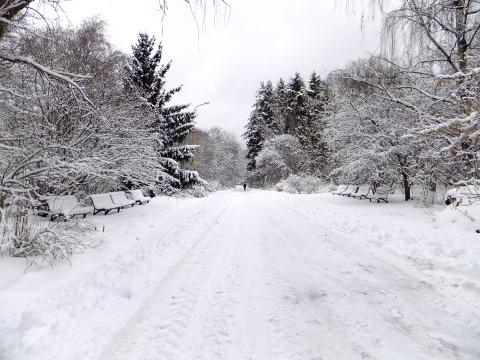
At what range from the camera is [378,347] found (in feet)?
7.42

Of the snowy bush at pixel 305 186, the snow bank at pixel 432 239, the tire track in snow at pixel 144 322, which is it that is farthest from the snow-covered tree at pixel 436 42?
the snowy bush at pixel 305 186

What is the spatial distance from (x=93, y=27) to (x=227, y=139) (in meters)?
45.0

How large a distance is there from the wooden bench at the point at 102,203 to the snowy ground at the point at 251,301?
14.0ft

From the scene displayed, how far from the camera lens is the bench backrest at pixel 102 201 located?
9.15 metres

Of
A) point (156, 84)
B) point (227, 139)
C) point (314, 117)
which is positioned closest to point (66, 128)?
point (156, 84)

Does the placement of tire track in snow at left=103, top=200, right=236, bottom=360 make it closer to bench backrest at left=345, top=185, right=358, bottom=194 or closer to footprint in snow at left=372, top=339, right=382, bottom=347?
footprint in snow at left=372, top=339, right=382, bottom=347

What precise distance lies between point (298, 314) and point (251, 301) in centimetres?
60

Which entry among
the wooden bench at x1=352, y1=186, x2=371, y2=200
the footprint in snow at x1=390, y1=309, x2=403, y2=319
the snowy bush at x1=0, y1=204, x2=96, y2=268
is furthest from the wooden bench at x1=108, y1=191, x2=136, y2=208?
the wooden bench at x1=352, y1=186, x2=371, y2=200

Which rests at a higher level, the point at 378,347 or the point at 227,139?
the point at 227,139

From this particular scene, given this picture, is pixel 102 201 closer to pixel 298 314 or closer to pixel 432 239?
pixel 298 314

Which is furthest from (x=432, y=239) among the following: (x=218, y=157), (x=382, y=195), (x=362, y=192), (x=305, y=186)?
(x=218, y=157)

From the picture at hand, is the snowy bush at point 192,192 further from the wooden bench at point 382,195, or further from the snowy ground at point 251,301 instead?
the wooden bench at point 382,195

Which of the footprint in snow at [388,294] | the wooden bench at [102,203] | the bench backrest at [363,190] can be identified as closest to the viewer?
the footprint in snow at [388,294]

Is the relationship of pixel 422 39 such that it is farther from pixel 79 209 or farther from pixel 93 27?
pixel 93 27
